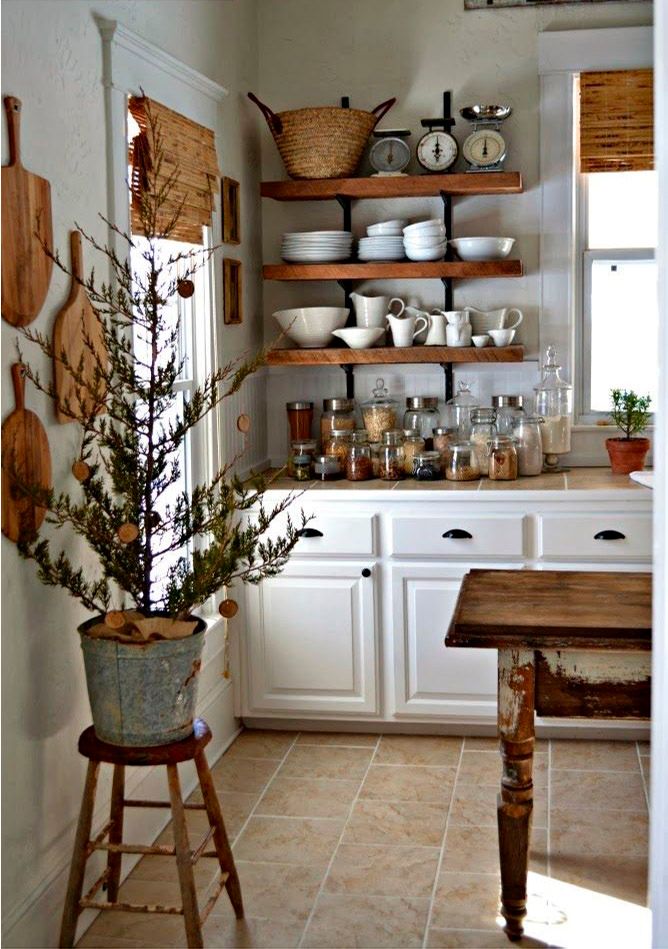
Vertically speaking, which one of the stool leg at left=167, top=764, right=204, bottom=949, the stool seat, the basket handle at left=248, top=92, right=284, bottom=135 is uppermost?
the basket handle at left=248, top=92, right=284, bottom=135

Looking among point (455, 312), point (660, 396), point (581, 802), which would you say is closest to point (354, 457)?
point (455, 312)

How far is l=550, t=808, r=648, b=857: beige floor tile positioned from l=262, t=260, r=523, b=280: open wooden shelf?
1984 mm

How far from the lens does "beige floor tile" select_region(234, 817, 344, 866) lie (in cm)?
347

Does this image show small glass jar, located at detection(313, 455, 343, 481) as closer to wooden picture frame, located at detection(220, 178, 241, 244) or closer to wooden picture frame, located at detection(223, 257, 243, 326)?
wooden picture frame, located at detection(223, 257, 243, 326)

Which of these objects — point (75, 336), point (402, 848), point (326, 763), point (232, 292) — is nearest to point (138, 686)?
point (75, 336)

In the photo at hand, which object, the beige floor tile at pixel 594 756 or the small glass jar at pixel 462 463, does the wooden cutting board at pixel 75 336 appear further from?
the beige floor tile at pixel 594 756

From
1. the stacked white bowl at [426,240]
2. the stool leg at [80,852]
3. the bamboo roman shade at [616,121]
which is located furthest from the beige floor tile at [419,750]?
the bamboo roman shade at [616,121]

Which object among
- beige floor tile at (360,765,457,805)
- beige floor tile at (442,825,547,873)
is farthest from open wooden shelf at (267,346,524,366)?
beige floor tile at (442,825,547,873)

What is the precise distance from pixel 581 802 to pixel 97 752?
1718mm

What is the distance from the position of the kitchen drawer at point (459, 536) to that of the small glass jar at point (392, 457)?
0.28 meters

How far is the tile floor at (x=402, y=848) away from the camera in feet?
10.1

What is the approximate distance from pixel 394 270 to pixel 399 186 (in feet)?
1.05

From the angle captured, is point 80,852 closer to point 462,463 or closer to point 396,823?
point 396,823

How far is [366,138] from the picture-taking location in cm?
Result: 465
